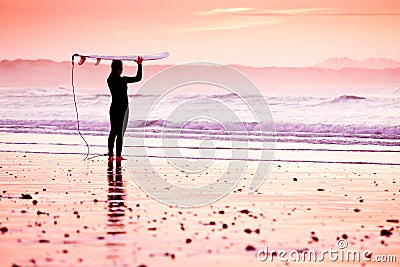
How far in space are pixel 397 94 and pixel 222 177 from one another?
44641mm

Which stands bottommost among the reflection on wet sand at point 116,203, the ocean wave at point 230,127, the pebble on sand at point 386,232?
the pebble on sand at point 386,232

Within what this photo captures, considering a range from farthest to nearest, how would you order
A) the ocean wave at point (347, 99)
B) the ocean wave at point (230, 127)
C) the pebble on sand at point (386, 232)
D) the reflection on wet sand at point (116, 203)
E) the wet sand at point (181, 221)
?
the ocean wave at point (347, 99) → the ocean wave at point (230, 127) → the reflection on wet sand at point (116, 203) → the pebble on sand at point (386, 232) → the wet sand at point (181, 221)

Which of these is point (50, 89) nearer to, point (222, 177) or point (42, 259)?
point (222, 177)

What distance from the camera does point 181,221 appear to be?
39.6 ft

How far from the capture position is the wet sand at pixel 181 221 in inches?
382

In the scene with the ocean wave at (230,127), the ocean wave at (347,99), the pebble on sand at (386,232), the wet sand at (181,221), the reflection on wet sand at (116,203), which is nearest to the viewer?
the wet sand at (181,221)

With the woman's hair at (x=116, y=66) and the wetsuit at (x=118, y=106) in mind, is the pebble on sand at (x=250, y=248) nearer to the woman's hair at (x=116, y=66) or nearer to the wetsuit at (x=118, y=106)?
the wetsuit at (x=118, y=106)

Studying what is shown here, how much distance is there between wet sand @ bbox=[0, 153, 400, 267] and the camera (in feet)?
31.8

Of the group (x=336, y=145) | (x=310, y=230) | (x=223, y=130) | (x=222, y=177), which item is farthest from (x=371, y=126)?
(x=310, y=230)

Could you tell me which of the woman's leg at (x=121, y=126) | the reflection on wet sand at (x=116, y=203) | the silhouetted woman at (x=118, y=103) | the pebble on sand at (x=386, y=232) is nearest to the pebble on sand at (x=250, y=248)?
the reflection on wet sand at (x=116, y=203)

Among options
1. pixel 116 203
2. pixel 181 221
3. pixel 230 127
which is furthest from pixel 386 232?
pixel 230 127

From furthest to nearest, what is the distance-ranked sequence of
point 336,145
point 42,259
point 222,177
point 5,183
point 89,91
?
point 89,91
point 336,145
point 222,177
point 5,183
point 42,259

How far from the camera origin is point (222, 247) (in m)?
10.1

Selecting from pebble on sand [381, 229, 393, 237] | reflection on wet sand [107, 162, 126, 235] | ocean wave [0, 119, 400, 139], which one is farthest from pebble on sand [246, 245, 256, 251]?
ocean wave [0, 119, 400, 139]
